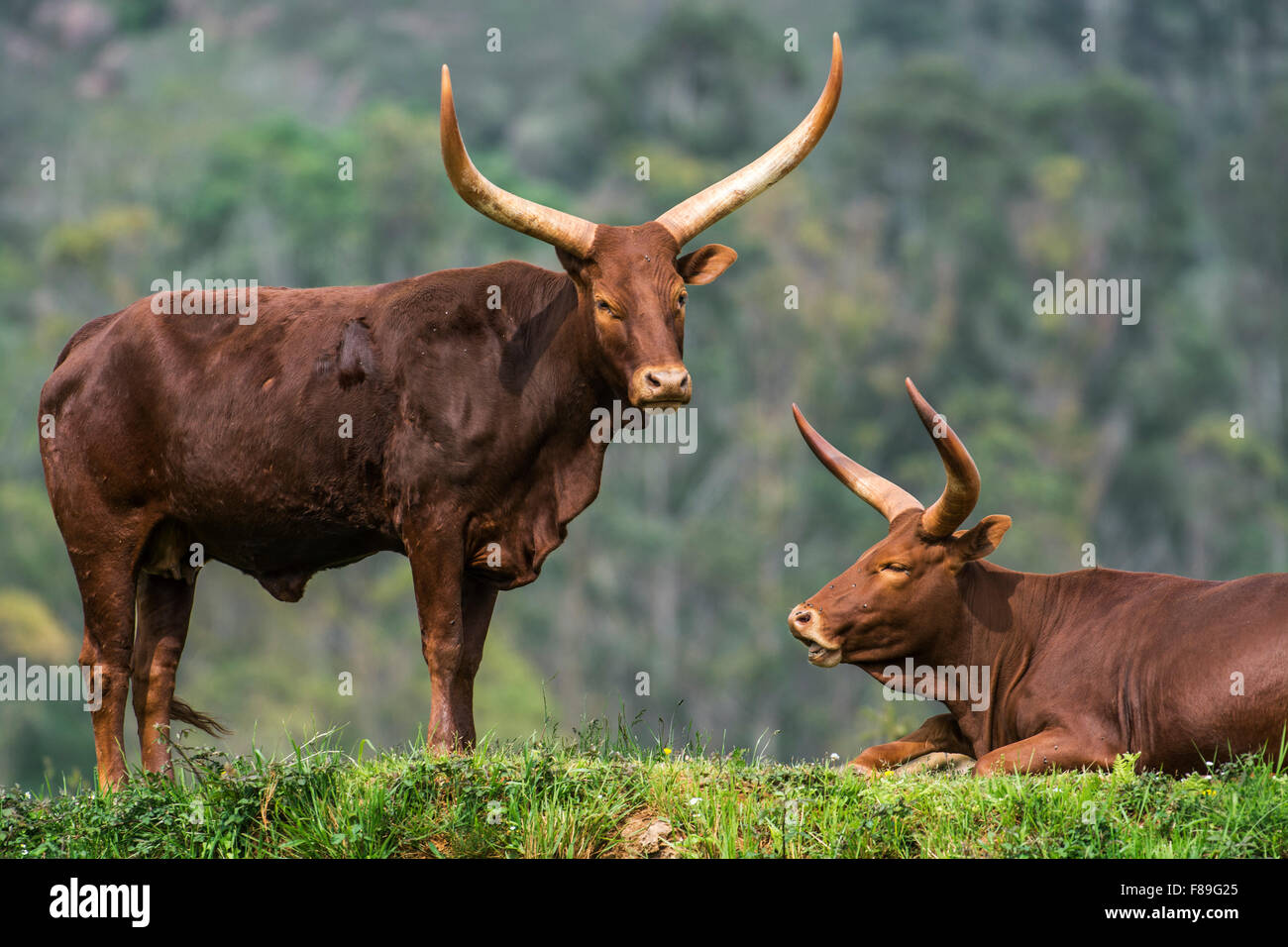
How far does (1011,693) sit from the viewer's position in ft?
28.2

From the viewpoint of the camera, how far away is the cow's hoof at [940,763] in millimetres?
8443

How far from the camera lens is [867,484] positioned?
30.1ft

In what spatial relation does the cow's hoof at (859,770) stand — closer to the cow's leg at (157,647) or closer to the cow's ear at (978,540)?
the cow's ear at (978,540)

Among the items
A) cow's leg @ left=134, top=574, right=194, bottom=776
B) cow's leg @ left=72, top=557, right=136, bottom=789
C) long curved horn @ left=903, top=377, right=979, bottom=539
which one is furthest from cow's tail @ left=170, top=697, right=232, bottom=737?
long curved horn @ left=903, top=377, right=979, bottom=539

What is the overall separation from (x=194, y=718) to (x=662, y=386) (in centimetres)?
311

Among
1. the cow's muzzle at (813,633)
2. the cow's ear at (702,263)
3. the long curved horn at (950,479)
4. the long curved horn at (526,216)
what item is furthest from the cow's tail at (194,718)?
the long curved horn at (950,479)

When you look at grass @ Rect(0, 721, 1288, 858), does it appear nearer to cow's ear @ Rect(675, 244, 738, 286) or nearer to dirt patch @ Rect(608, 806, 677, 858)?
dirt patch @ Rect(608, 806, 677, 858)

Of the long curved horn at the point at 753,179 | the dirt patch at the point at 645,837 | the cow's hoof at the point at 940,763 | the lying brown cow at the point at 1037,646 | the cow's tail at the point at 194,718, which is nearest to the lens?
the dirt patch at the point at 645,837

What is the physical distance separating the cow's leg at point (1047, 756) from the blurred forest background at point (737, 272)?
20350 millimetres

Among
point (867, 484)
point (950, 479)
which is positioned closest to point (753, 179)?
point (950, 479)

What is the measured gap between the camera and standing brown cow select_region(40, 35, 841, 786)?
25.4 ft

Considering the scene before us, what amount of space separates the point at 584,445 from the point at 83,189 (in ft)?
124

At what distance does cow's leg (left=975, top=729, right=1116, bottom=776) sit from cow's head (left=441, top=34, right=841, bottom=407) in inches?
84.8
